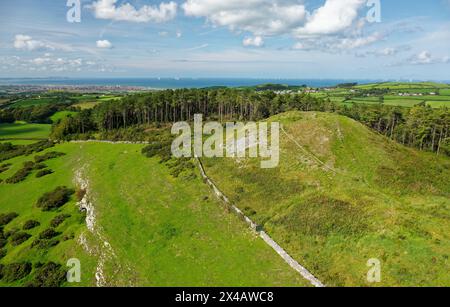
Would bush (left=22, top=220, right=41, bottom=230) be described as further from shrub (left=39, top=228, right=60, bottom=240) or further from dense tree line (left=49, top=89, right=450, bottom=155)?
dense tree line (left=49, top=89, right=450, bottom=155)

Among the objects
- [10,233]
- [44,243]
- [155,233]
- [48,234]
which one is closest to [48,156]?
[10,233]

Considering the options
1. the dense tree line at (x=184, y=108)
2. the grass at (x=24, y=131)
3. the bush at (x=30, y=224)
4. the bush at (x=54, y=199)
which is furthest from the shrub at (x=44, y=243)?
the grass at (x=24, y=131)

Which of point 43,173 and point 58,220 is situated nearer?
point 58,220

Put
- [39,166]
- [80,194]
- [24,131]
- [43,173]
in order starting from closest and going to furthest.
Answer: [80,194] < [43,173] < [39,166] < [24,131]

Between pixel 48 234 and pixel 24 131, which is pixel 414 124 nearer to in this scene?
pixel 48 234
